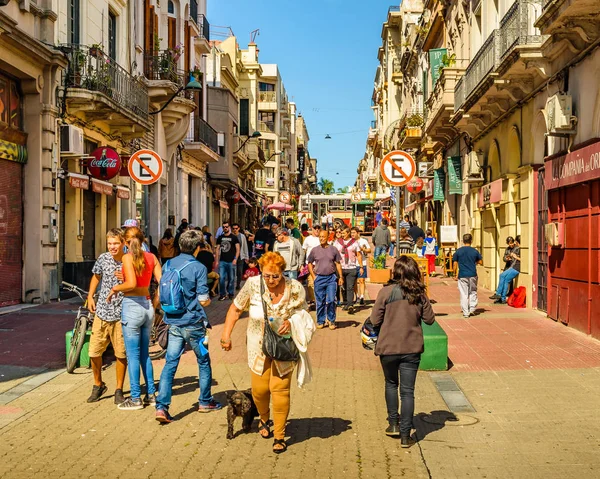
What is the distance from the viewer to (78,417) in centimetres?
732

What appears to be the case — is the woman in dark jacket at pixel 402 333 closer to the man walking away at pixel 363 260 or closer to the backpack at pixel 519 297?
the man walking away at pixel 363 260

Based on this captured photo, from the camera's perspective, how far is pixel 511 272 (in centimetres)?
1683

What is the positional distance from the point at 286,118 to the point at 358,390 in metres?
82.5

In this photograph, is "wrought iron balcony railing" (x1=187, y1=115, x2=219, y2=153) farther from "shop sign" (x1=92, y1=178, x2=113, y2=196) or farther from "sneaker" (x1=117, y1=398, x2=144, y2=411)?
"sneaker" (x1=117, y1=398, x2=144, y2=411)

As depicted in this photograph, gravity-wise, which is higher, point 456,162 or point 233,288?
point 456,162

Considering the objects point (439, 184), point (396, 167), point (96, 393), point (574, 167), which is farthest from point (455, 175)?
point (96, 393)

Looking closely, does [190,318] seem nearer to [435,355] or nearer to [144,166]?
[435,355]

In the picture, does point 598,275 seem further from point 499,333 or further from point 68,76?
point 68,76

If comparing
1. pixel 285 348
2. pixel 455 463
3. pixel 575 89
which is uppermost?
pixel 575 89

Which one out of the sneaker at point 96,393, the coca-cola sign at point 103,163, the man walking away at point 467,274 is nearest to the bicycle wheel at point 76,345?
the sneaker at point 96,393

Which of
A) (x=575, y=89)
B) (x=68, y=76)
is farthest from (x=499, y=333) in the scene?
(x=68, y=76)

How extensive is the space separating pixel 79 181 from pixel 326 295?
6639 mm

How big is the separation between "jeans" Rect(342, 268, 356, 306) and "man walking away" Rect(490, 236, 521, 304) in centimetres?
358

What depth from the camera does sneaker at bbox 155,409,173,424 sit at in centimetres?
698
